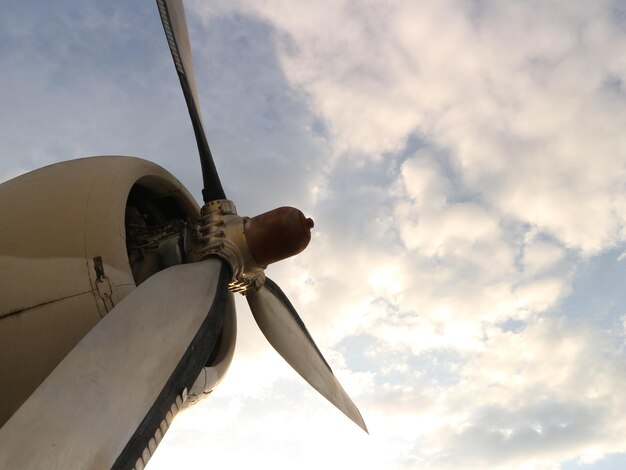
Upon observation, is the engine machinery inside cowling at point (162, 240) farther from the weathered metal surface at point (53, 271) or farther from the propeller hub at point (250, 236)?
the weathered metal surface at point (53, 271)

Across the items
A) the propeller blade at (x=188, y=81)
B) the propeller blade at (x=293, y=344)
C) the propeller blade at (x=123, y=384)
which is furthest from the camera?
the propeller blade at (x=293, y=344)

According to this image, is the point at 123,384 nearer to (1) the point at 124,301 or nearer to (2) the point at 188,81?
(1) the point at 124,301

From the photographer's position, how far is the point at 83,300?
5.99 metres

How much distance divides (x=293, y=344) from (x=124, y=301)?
11.8 ft

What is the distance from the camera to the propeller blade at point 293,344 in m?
8.45

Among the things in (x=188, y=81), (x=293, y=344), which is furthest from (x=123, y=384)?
(x=188, y=81)

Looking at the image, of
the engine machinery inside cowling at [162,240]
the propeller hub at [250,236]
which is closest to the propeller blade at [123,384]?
the propeller hub at [250,236]

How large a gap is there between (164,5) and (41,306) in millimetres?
4064

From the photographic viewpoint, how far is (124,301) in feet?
18.3

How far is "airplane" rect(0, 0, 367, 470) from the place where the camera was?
14.3 feet

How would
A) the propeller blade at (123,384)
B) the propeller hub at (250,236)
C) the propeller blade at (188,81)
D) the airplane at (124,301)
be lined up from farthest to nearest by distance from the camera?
1. the propeller blade at (188,81)
2. the propeller hub at (250,236)
3. the airplane at (124,301)
4. the propeller blade at (123,384)

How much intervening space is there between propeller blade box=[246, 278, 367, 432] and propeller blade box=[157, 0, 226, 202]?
1.69 metres

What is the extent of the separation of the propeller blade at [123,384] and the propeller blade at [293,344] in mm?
2167

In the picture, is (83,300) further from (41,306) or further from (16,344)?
(16,344)
